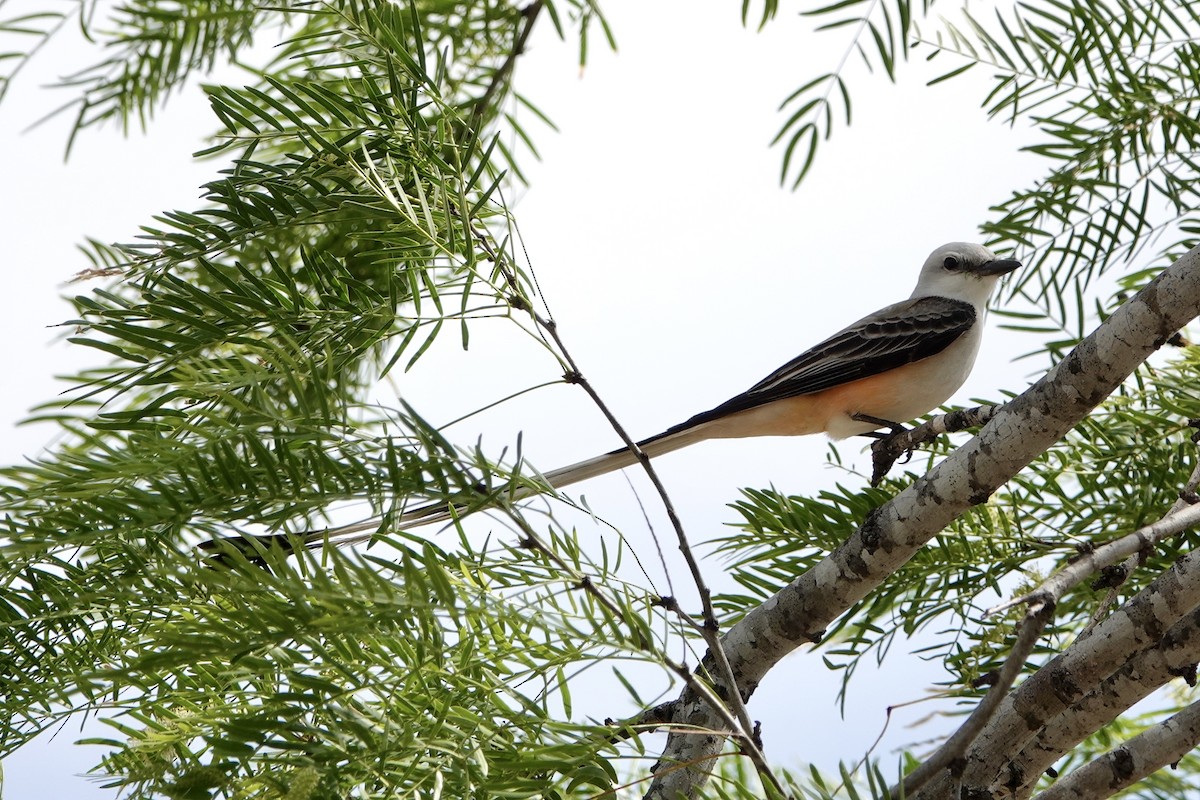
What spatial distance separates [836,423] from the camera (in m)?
2.91

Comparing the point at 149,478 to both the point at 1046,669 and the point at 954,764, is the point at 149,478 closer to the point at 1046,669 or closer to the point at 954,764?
the point at 954,764

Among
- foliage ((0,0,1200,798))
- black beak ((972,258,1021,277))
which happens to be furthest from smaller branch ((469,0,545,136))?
black beak ((972,258,1021,277))

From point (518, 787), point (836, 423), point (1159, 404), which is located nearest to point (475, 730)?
point (518, 787)

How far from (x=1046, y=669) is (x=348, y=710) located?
0.90 metres

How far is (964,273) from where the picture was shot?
11.5 feet

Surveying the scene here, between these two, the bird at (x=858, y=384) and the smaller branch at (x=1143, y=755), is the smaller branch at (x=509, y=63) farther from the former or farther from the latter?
the smaller branch at (x=1143, y=755)

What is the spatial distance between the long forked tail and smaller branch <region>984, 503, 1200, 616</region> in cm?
48

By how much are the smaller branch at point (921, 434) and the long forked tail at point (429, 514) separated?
427mm

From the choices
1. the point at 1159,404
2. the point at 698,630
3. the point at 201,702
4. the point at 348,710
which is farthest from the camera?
the point at 1159,404

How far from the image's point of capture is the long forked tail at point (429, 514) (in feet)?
3.61

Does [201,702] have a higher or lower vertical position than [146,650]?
lower

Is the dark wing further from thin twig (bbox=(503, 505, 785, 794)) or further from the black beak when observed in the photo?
thin twig (bbox=(503, 505, 785, 794))

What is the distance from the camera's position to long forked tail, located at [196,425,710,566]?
1102 mm

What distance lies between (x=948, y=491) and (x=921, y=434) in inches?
17.6
